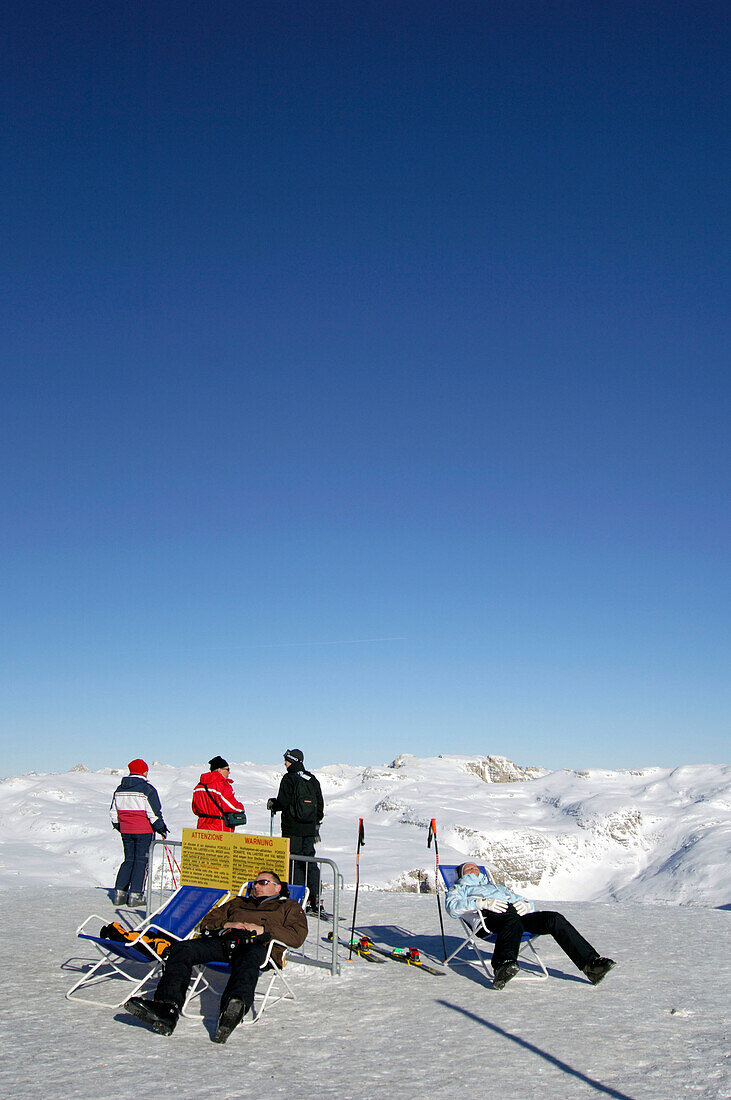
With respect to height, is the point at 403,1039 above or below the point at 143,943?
below

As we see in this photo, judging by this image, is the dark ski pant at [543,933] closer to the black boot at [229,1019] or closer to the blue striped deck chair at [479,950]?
the blue striped deck chair at [479,950]

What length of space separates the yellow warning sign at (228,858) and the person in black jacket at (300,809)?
181cm

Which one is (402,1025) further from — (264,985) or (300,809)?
(300,809)

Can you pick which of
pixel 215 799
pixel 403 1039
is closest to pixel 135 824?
pixel 215 799

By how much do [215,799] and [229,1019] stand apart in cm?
457

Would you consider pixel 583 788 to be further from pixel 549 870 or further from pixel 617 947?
pixel 617 947

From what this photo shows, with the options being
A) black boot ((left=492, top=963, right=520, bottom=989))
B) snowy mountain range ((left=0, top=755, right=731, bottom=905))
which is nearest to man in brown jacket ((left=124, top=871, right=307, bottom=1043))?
black boot ((left=492, top=963, right=520, bottom=989))

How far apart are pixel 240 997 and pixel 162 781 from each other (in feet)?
117

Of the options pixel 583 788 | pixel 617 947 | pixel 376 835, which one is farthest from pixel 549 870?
pixel 617 947

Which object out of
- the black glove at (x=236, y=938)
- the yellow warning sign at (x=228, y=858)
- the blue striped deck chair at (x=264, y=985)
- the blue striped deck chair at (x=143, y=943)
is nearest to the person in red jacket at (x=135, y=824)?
the yellow warning sign at (x=228, y=858)

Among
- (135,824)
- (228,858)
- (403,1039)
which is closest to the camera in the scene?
(403,1039)

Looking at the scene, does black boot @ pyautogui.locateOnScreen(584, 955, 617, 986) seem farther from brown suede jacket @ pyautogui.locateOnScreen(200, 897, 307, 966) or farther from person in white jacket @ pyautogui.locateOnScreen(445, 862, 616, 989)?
brown suede jacket @ pyautogui.locateOnScreen(200, 897, 307, 966)

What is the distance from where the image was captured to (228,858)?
813 cm

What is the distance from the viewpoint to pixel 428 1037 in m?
6.04
